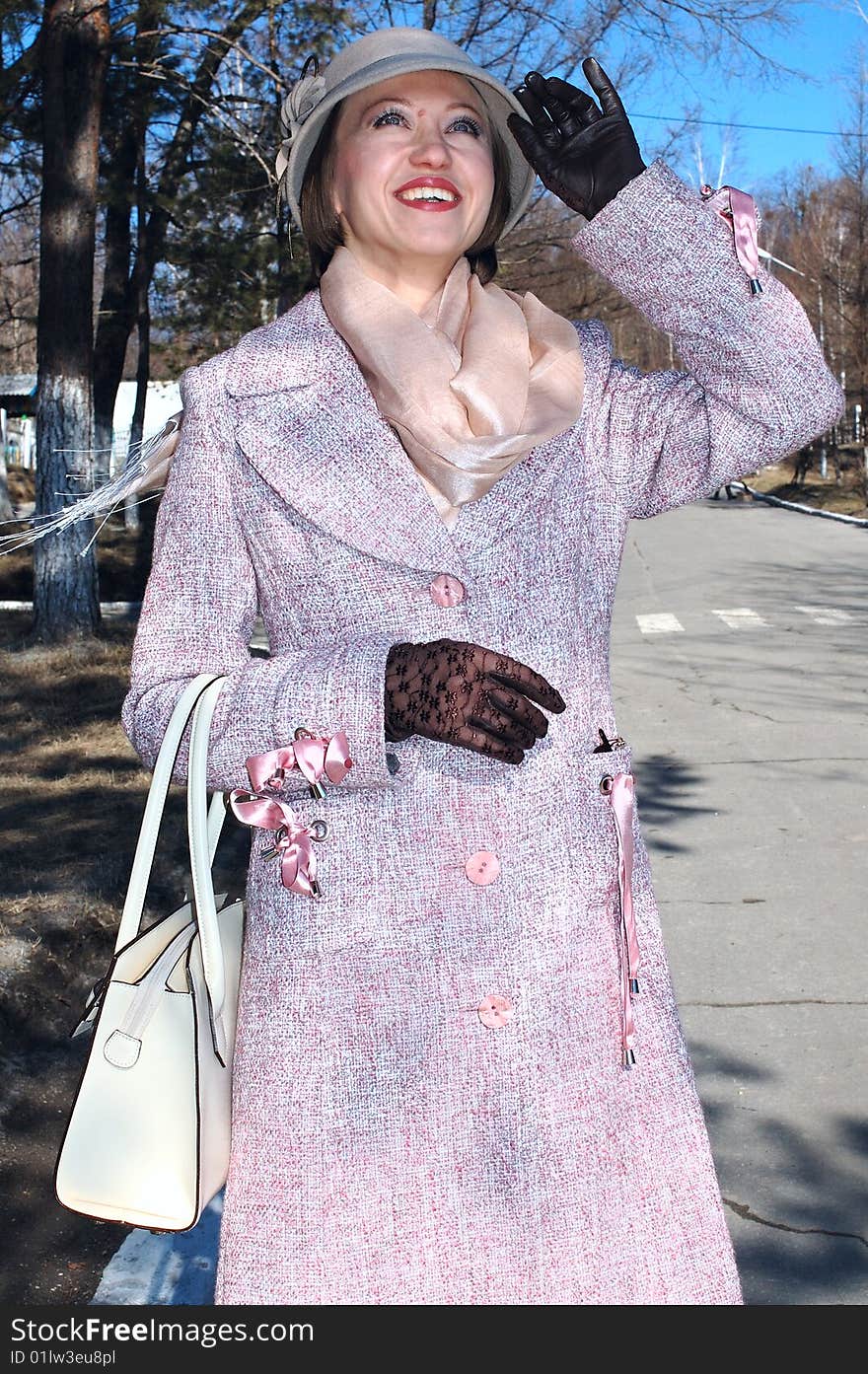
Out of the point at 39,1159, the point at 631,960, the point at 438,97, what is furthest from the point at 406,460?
the point at 39,1159

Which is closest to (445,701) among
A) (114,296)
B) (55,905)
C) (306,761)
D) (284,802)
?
(306,761)

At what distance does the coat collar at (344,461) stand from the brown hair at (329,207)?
21 centimetres

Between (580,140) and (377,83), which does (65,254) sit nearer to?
(377,83)

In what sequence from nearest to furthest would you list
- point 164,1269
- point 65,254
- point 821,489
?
point 164,1269, point 65,254, point 821,489

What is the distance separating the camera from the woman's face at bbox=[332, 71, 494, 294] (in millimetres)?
2090

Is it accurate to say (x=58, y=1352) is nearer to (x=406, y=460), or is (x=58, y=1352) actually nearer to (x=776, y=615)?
(x=406, y=460)

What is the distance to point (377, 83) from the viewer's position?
2127 mm

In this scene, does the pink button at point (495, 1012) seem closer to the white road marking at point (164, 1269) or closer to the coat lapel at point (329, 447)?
the coat lapel at point (329, 447)

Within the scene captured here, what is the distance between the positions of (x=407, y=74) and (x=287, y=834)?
42.3 inches

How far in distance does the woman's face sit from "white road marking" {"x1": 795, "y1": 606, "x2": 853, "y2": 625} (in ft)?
35.9

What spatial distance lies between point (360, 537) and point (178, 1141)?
78 cm

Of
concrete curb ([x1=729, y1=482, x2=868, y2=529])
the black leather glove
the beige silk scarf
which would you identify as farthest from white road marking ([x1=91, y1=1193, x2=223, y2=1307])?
concrete curb ([x1=729, y1=482, x2=868, y2=529])

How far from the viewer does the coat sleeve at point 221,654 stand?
72.0 inches

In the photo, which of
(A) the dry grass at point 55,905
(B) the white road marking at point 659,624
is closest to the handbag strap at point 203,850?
(A) the dry grass at point 55,905
